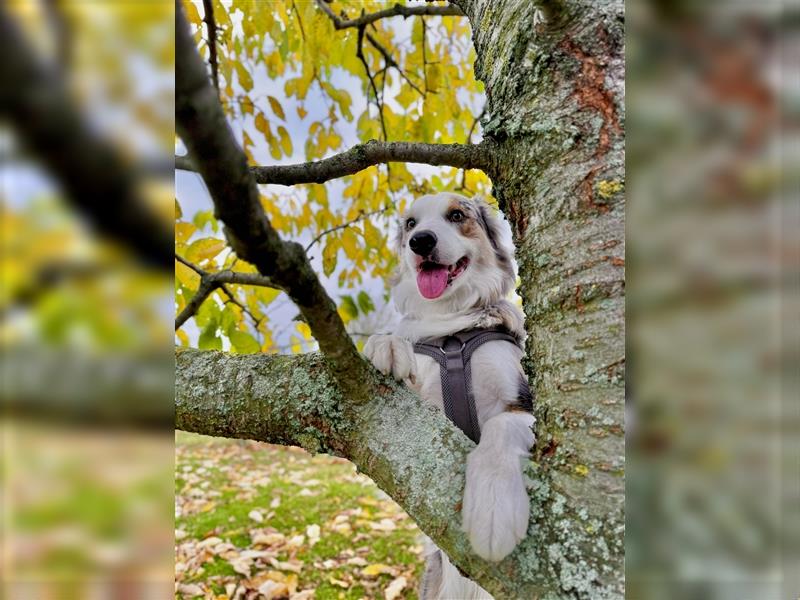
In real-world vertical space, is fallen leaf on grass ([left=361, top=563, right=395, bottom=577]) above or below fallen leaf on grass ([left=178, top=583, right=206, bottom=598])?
below

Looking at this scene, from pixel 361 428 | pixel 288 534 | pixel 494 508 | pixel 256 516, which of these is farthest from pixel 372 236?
pixel 256 516

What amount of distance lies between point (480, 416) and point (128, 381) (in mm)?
1492

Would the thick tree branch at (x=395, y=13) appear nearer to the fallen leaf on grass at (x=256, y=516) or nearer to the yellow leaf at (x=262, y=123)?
the yellow leaf at (x=262, y=123)

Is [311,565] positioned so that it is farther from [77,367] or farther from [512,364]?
[77,367]

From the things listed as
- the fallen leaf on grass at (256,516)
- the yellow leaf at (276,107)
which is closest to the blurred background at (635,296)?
the yellow leaf at (276,107)

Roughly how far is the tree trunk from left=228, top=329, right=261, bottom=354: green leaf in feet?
2.41

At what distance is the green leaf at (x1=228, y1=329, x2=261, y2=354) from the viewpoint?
2.03 m

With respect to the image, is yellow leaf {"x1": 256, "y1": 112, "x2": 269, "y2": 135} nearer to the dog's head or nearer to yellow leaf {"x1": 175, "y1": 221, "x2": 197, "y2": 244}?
yellow leaf {"x1": 175, "y1": 221, "x2": 197, "y2": 244}

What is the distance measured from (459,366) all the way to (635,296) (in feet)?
4.64

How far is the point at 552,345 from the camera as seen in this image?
3.50ft

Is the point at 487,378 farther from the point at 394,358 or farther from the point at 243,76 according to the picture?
the point at 243,76

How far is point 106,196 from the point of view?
417 mm

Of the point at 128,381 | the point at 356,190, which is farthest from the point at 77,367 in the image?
the point at 356,190

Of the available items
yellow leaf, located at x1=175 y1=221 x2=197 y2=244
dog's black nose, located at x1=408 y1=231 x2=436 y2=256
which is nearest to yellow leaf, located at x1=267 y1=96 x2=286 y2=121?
yellow leaf, located at x1=175 y1=221 x2=197 y2=244
